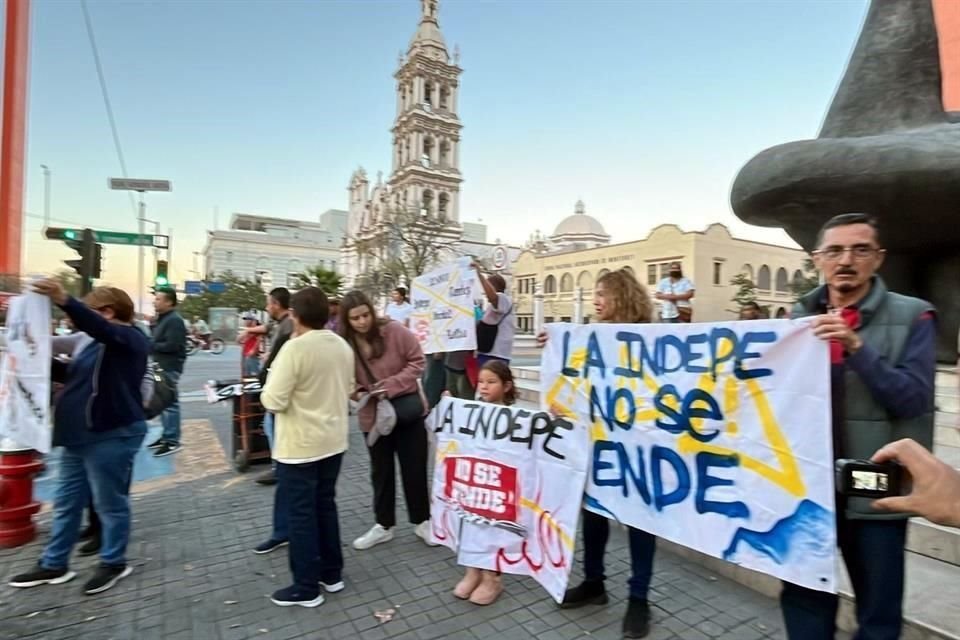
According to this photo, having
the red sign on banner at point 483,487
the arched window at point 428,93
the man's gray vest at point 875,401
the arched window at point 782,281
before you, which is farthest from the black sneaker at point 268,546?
the arched window at point 428,93

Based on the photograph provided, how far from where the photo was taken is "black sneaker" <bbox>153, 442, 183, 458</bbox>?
20.7 ft

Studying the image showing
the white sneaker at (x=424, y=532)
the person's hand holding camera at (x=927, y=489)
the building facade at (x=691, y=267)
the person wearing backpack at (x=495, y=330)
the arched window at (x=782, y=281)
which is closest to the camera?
the person's hand holding camera at (x=927, y=489)

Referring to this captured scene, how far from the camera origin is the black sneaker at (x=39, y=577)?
124 inches

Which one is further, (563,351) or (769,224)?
(769,224)

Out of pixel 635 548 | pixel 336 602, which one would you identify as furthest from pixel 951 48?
pixel 336 602

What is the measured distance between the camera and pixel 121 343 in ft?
10.2

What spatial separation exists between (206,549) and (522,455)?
2.55 metres

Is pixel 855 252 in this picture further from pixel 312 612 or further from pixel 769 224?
pixel 769 224

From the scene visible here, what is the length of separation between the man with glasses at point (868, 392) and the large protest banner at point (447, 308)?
3.77 m

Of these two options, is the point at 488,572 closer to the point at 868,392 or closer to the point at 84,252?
the point at 868,392

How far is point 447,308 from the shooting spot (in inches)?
230

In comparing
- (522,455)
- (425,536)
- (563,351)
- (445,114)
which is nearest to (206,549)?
(425,536)

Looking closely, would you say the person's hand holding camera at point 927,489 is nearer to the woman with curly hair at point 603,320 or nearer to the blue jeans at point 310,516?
the woman with curly hair at point 603,320

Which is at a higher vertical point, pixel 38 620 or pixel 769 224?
pixel 769 224
